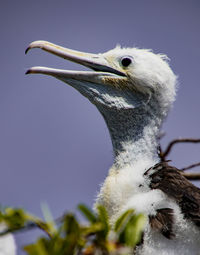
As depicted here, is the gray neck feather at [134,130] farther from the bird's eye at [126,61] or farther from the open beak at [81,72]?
the bird's eye at [126,61]

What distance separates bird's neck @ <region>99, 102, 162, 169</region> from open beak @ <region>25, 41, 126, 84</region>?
1.15ft

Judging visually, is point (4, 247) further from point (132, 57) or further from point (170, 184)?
point (132, 57)

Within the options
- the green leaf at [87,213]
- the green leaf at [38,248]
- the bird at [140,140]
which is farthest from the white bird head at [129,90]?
the green leaf at [38,248]

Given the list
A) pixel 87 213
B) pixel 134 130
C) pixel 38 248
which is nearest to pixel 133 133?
pixel 134 130

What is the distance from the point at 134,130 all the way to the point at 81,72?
2.29ft

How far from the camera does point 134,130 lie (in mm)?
4156

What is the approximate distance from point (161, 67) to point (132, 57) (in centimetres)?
30

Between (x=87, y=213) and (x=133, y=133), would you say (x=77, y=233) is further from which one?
(x=133, y=133)

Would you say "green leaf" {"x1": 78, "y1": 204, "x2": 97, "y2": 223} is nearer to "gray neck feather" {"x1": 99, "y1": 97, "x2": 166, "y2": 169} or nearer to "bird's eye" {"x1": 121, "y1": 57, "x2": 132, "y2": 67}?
"gray neck feather" {"x1": 99, "y1": 97, "x2": 166, "y2": 169}

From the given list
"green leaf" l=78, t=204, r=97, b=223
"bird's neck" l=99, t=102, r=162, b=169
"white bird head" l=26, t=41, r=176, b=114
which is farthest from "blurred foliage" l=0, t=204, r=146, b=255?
"white bird head" l=26, t=41, r=176, b=114

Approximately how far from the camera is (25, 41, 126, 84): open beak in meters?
3.96

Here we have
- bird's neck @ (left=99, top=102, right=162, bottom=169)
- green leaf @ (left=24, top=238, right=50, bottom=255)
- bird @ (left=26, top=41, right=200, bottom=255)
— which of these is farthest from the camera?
bird's neck @ (left=99, top=102, right=162, bottom=169)

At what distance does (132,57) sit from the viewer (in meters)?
4.36

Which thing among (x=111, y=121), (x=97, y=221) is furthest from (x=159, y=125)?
(x=97, y=221)
